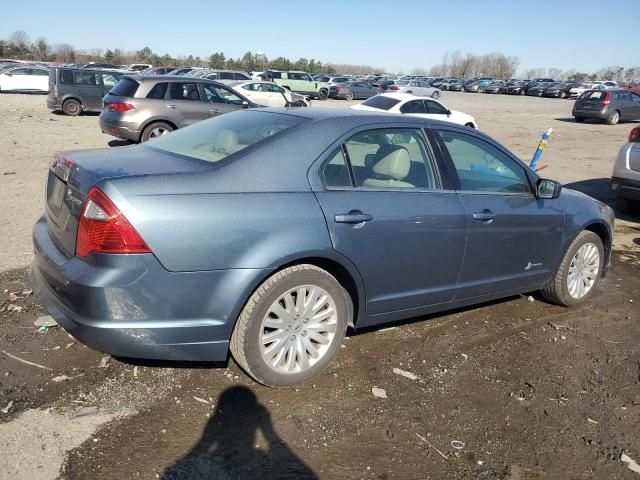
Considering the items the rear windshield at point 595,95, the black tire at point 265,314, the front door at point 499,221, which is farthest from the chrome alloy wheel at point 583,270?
the rear windshield at point 595,95

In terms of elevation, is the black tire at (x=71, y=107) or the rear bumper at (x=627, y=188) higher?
the black tire at (x=71, y=107)

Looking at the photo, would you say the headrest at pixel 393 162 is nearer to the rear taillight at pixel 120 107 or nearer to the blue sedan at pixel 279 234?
the blue sedan at pixel 279 234

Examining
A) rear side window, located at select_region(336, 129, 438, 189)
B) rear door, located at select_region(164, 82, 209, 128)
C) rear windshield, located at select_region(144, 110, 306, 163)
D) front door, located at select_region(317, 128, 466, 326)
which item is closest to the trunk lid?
rear windshield, located at select_region(144, 110, 306, 163)

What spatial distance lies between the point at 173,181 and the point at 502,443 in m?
2.23

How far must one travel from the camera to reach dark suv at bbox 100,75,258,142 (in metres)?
11.2

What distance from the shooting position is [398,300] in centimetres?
364

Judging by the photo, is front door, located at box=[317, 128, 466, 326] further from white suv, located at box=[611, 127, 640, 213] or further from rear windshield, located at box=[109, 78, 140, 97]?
rear windshield, located at box=[109, 78, 140, 97]

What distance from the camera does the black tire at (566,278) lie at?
4.70 m

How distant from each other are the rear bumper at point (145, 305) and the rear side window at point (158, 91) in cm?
919

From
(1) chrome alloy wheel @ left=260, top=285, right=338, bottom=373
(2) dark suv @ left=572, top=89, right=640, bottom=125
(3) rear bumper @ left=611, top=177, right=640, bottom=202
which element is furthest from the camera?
(2) dark suv @ left=572, top=89, right=640, bottom=125

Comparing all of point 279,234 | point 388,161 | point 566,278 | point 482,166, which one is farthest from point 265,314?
point 566,278

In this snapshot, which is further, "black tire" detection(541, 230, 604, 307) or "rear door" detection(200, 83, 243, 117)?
"rear door" detection(200, 83, 243, 117)

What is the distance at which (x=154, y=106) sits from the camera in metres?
11.4

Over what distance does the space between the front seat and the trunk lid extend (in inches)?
44.4
